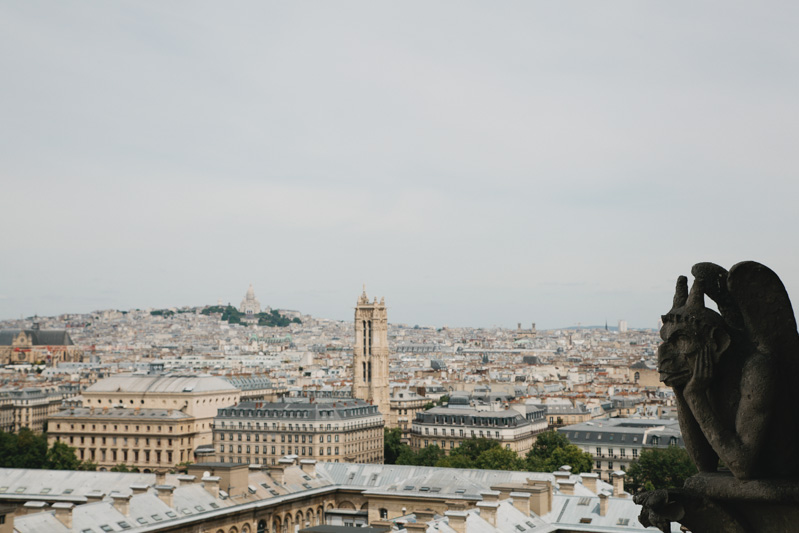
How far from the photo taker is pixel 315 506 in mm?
46219

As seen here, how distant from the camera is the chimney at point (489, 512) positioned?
3397 centimetres

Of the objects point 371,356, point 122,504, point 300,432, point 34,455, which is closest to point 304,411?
point 300,432

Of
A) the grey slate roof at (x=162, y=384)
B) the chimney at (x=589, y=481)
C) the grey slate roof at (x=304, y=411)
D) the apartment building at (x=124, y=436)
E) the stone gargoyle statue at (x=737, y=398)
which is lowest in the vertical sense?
the apartment building at (x=124, y=436)

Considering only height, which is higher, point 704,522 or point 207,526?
point 704,522

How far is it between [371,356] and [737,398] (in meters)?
129

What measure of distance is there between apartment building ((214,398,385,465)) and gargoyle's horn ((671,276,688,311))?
89979 millimetres

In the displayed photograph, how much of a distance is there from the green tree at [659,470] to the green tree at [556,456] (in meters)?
6.74

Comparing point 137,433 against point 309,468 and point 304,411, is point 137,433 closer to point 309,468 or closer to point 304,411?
point 304,411

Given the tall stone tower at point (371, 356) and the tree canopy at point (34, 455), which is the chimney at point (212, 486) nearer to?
the tree canopy at point (34, 455)

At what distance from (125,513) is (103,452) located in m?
73.9

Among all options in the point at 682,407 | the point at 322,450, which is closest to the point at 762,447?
the point at 682,407

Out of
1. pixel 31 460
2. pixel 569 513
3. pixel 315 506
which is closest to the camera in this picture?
pixel 569 513

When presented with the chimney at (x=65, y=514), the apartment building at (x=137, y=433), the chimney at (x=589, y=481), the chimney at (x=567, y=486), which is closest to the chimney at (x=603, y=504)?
the chimney at (x=567, y=486)

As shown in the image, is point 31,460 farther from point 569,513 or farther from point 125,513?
point 569,513
